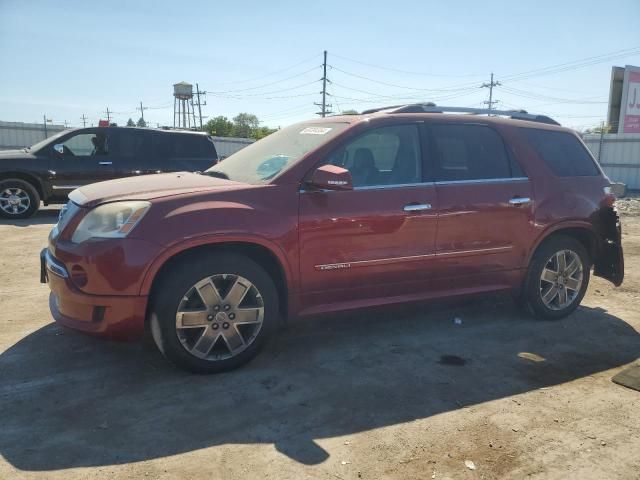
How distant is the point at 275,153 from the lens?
166 inches

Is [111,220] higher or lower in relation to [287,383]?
higher

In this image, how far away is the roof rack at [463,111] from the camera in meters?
4.44

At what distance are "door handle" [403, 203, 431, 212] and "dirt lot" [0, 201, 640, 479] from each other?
3.58ft

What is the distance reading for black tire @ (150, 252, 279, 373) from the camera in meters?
3.32

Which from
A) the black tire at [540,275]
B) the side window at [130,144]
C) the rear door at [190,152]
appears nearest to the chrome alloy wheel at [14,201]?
the side window at [130,144]

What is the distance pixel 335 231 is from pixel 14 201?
843 cm

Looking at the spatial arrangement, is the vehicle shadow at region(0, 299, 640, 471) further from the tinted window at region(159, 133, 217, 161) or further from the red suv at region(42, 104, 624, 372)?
the tinted window at region(159, 133, 217, 161)

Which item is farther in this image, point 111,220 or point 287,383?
point 287,383

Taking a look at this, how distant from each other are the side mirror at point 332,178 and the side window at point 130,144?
8.01 meters

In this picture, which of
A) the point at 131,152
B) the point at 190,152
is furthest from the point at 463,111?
the point at 131,152

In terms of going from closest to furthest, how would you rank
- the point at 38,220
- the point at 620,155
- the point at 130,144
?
the point at 38,220, the point at 130,144, the point at 620,155

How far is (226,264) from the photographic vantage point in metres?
3.45

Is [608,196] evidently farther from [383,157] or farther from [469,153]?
[383,157]

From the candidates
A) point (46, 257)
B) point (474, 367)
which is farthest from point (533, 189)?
point (46, 257)
